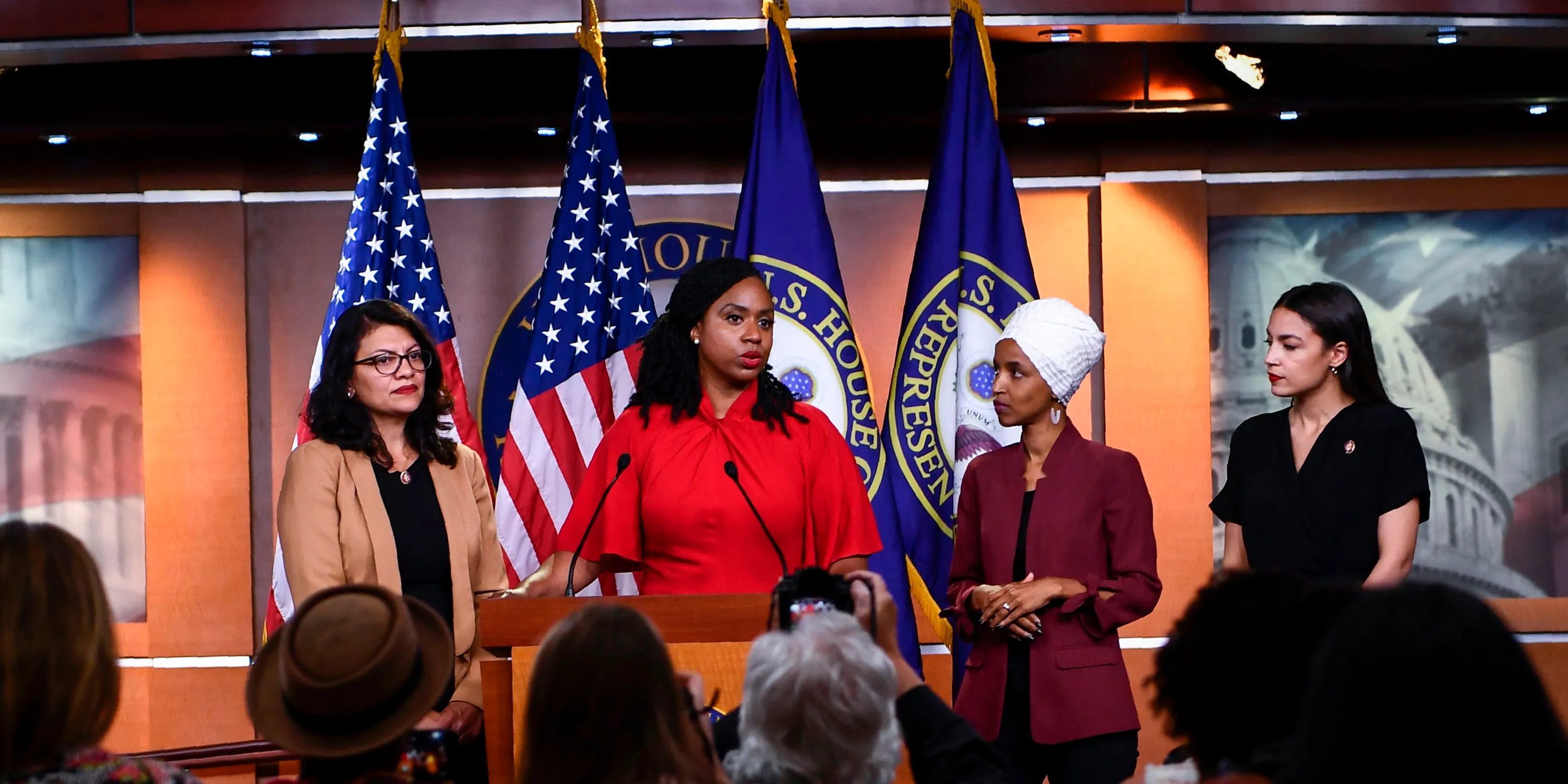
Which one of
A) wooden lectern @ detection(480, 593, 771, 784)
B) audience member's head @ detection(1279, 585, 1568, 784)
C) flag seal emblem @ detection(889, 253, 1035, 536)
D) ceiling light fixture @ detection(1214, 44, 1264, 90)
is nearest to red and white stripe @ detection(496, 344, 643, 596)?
flag seal emblem @ detection(889, 253, 1035, 536)

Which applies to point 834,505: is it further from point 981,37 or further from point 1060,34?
point 1060,34

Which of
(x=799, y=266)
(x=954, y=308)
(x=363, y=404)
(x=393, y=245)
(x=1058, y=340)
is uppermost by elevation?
(x=393, y=245)

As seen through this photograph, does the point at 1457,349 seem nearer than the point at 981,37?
No

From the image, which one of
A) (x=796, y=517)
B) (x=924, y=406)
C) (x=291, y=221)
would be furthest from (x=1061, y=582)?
(x=291, y=221)

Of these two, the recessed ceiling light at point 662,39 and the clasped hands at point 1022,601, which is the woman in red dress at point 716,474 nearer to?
the clasped hands at point 1022,601

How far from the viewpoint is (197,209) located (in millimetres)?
5133

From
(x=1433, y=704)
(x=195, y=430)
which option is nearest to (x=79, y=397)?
(x=195, y=430)

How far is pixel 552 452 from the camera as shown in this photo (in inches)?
173

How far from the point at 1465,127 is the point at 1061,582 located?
291 cm

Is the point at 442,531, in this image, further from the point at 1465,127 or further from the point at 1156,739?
the point at 1465,127

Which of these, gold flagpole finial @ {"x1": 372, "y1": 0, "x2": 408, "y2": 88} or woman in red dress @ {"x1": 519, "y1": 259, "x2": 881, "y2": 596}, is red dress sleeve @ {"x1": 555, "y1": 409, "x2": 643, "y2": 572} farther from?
gold flagpole finial @ {"x1": 372, "y1": 0, "x2": 408, "y2": 88}

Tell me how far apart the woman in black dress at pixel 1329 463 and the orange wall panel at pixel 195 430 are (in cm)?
323

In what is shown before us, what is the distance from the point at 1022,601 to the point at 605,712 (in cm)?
158

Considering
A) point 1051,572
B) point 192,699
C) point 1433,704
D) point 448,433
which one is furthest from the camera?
point 192,699
